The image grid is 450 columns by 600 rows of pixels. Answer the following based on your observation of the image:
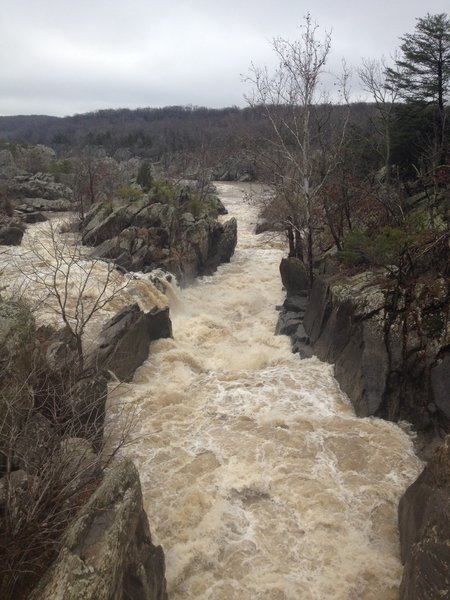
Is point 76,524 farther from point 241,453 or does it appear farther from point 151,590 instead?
point 241,453

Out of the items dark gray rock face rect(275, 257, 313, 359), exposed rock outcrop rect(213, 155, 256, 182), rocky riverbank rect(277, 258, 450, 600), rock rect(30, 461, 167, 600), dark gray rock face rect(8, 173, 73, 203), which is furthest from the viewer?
exposed rock outcrop rect(213, 155, 256, 182)

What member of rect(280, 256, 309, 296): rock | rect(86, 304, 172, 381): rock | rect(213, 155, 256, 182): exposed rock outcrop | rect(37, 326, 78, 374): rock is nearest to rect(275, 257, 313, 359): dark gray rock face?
rect(280, 256, 309, 296): rock

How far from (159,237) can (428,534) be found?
62.2 ft

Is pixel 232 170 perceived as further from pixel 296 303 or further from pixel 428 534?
pixel 428 534

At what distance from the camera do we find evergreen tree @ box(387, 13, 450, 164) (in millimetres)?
22266

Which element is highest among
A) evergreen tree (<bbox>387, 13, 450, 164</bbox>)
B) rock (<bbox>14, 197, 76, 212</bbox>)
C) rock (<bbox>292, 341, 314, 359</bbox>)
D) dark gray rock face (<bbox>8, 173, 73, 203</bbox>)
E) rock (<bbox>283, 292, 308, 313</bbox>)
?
evergreen tree (<bbox>387, 13, 450, 164</bbox>)

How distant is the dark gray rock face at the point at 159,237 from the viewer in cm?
2191

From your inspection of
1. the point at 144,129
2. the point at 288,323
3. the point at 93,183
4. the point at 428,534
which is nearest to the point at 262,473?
the point at 428,534

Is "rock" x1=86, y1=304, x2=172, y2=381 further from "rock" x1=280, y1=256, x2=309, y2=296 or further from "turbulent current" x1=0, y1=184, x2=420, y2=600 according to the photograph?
"rock" x1=280, y1=256, x2=309, y2=296

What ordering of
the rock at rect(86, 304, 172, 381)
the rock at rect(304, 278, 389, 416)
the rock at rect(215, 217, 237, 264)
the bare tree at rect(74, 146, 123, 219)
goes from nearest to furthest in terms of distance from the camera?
the rock at rect(304, 278, 389, 416)
the rock at rect(86, 304, 172, 381)
the rock at rect(215, 217, 237, 264)
the bare tree at rect(74, 146, 123, 219)

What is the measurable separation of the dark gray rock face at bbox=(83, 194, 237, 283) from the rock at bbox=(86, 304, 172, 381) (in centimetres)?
725

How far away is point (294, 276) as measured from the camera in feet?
63.0

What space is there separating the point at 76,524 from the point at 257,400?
693 cm

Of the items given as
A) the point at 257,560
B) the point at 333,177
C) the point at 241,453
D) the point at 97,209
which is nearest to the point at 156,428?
the point at 241,453
